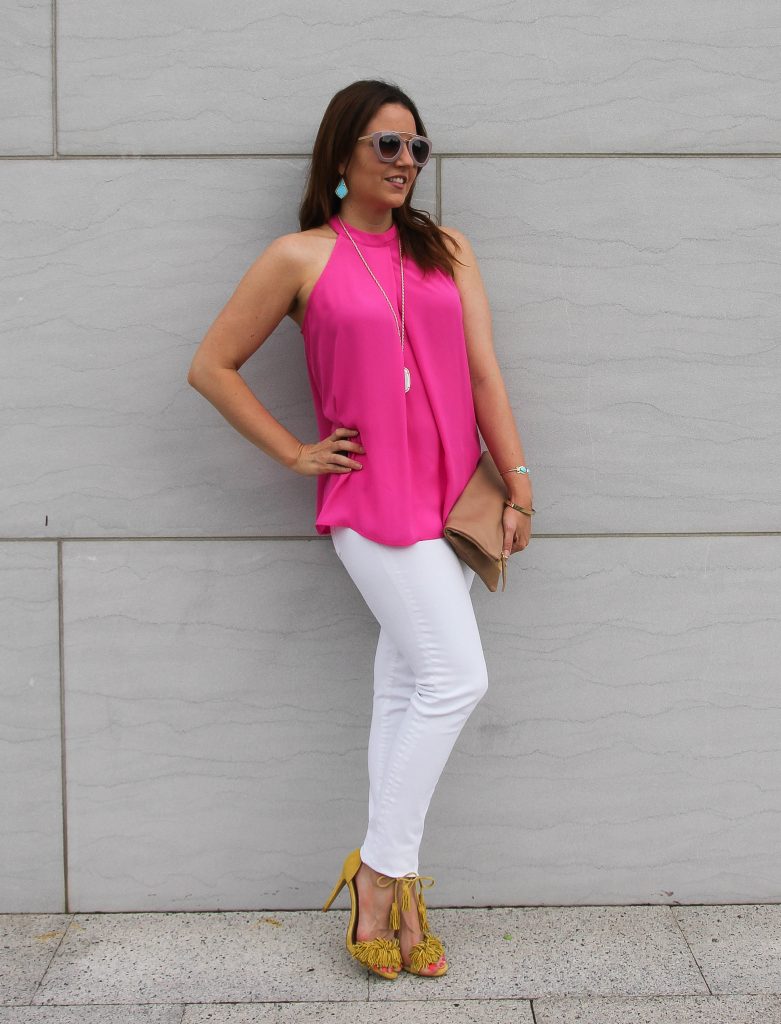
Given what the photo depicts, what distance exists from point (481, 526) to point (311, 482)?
2.26ft

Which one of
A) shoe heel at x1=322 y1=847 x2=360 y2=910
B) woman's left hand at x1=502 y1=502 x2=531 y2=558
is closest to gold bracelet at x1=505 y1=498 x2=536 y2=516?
woman's left hand at x1=502 y1=502 x2=531 y2=558

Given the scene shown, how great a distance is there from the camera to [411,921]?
305 cm

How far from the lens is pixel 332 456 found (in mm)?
2902

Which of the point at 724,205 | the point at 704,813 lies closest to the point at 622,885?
the point at 704,813

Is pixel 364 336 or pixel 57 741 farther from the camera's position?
pixel 57 741

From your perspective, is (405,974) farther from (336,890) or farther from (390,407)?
(390,407)

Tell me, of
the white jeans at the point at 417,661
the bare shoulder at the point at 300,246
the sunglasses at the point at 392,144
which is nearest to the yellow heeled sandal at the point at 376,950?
the white jeans at the point at 417,661

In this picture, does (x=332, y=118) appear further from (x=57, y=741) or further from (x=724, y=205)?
(x=57, y=741)

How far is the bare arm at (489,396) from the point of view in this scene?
3.04 metres

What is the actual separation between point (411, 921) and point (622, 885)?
32.6 inches

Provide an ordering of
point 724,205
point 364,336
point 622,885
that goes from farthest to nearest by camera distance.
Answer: point 622,885, point 724,205, point 364,336

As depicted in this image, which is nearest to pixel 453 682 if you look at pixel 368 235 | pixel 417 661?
pixel 417 661

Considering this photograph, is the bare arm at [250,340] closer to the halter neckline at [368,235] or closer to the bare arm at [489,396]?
the halter neckline at [368,235]

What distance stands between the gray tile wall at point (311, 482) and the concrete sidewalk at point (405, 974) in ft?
0.34
